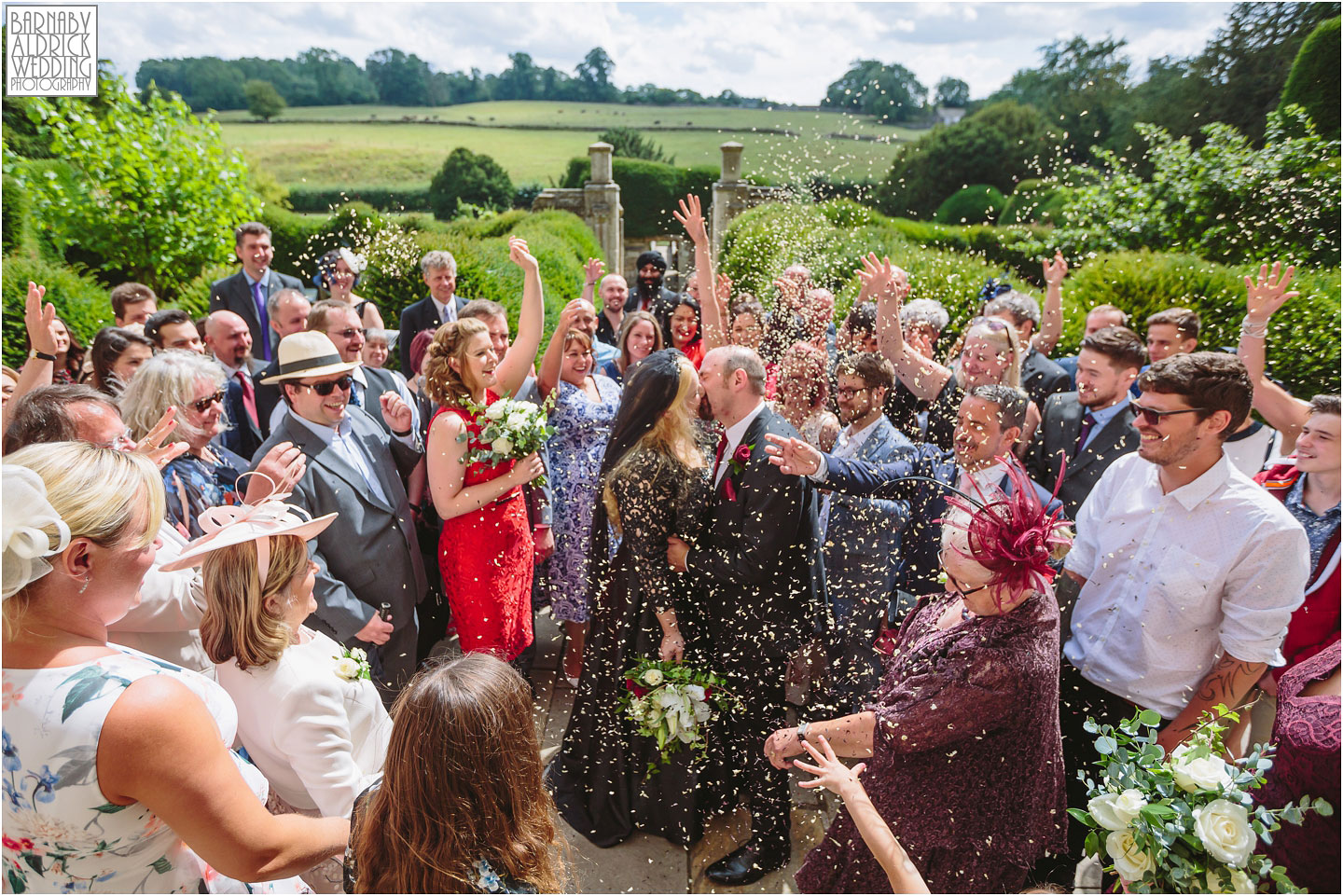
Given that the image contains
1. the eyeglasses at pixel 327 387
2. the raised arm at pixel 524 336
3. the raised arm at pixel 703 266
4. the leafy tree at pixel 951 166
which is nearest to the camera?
the eyeglasses at pixel 327 387

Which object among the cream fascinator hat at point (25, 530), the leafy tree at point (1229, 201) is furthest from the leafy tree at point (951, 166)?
the cream fascinator hat at point (25, 530)

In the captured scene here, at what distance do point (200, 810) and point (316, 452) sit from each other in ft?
6.95

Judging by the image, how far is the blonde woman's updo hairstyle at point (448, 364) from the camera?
3939mm

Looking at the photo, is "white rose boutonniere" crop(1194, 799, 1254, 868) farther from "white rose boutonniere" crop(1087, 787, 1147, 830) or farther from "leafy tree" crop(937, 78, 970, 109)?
"leafy tree" crop(937, 78, 970, 109)

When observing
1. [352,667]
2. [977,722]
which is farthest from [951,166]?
[352,667]

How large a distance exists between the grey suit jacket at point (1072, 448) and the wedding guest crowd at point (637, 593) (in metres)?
0.02

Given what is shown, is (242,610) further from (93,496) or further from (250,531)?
(93,496)

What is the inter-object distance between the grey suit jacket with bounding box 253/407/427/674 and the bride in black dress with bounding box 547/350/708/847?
93 cm

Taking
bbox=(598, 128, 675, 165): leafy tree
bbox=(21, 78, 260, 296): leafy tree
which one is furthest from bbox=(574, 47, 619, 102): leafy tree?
bbox=(21, 78, 260, 296): leafy tree

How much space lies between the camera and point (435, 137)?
51.1 m

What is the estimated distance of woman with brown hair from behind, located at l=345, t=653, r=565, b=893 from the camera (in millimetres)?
1575

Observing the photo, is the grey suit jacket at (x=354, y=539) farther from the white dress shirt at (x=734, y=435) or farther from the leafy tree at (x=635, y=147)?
the leafy tree at (x=635, y=147)

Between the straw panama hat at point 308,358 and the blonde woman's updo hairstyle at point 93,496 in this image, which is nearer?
the blonde woman's updo hairstyle at point 93,496

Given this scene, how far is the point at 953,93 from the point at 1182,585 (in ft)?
105
